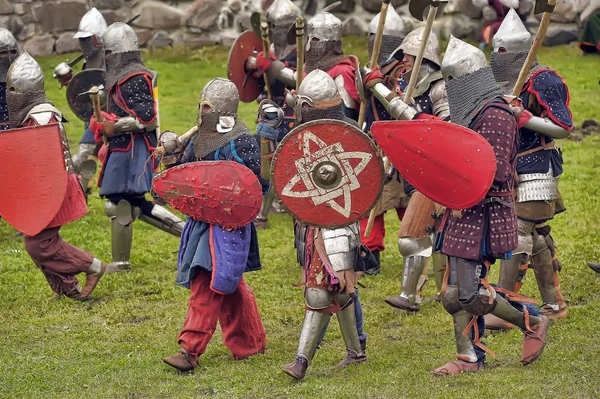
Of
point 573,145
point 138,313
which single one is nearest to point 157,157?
point 138,313

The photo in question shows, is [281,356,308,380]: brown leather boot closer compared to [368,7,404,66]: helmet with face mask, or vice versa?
[281,356,308,380]: brown leather boot

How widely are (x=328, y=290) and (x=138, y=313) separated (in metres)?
2.12

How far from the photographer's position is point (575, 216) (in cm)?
1020

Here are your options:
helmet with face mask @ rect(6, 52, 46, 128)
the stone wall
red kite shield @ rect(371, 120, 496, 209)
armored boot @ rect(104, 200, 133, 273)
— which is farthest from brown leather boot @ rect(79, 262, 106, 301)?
the stone wall

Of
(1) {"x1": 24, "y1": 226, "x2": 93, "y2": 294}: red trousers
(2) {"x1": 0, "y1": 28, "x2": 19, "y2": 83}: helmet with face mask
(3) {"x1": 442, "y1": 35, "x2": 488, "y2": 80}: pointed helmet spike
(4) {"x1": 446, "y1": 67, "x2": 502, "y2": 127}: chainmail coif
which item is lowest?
(1) {"x1": 24, "y1": 226, "x2": 93, "y2": 294}: red trousers

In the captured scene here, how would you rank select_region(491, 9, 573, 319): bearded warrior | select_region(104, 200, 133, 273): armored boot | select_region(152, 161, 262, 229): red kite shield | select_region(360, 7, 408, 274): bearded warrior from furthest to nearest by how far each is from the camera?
1. select_region(104, 200, 133, 273): armored boot
2. select_region(360, 7, 408, 274): bearded warrior
3. select_region(491, 9, 573, 319): bearded warrior
4. select_region(152, 161, 262, 229): red kite shield

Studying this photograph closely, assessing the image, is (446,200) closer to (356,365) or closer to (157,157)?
(356,365)

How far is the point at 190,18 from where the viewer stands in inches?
616

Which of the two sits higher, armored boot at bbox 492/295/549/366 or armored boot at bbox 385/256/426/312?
armored boot at bbox 492/295/549/366

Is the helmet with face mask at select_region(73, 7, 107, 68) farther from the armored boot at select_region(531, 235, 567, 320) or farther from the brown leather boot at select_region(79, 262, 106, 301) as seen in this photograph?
the armored boot at select_region(531, 235, 567, 320)

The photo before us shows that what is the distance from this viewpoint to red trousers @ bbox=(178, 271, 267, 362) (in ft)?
21.2

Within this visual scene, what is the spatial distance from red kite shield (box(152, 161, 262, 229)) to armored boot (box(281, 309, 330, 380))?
0.65 meters

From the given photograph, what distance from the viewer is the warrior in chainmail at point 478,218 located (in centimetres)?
594

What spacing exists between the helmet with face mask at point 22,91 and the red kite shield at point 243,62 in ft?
6.77
